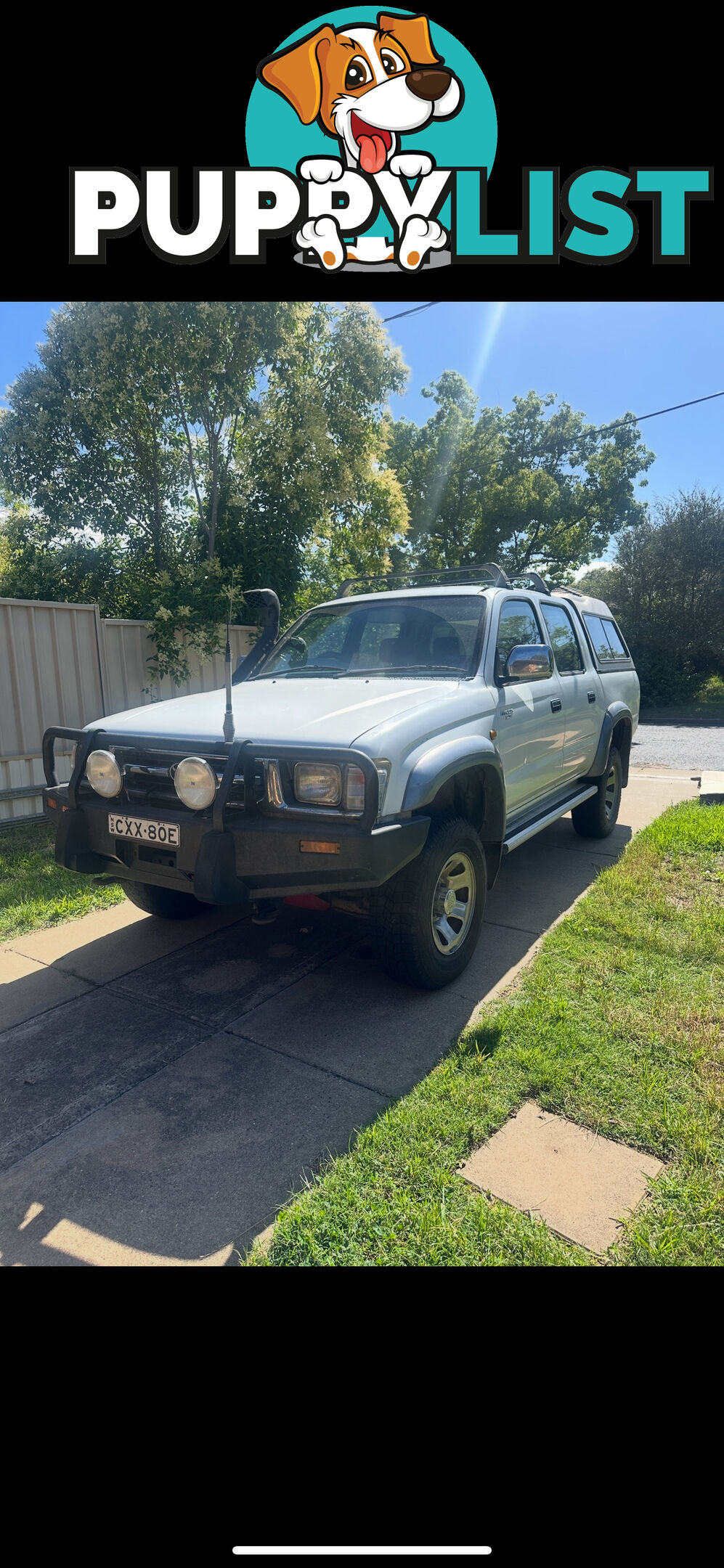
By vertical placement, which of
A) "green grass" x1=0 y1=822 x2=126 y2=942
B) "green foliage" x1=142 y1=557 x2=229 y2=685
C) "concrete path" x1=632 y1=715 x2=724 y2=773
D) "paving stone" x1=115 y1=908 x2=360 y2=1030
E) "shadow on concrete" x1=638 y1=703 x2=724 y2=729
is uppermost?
"green foliage" x1=142 y1=557 x2=229 y2=685

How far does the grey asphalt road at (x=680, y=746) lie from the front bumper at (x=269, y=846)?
798 cm

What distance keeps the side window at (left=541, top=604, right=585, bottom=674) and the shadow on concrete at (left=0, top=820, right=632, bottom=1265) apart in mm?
1861

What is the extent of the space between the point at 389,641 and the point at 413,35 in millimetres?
3437

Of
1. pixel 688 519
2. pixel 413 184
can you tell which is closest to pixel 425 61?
pixel 413 184

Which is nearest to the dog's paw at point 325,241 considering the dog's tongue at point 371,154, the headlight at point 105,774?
the dog's tongue at point 371,154

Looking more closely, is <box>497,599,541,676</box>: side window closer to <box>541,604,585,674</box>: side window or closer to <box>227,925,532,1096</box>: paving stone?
<box>541,604,585,674</box>: side window

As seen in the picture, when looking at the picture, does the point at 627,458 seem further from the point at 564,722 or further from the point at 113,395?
the point at 564,722

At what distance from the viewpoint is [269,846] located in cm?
289

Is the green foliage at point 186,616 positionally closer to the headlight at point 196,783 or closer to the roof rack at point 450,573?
the roof rack at point 450,573

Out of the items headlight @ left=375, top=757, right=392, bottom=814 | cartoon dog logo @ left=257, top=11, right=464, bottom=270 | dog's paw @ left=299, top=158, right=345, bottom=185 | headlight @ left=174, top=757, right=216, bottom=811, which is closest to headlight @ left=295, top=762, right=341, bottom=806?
headlight @ left=375, top=757, right=392, bottom=814

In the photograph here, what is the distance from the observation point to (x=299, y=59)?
191 inches

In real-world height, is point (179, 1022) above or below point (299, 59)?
below

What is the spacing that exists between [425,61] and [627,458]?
84.0ft

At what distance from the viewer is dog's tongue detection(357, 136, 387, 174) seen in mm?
5461
